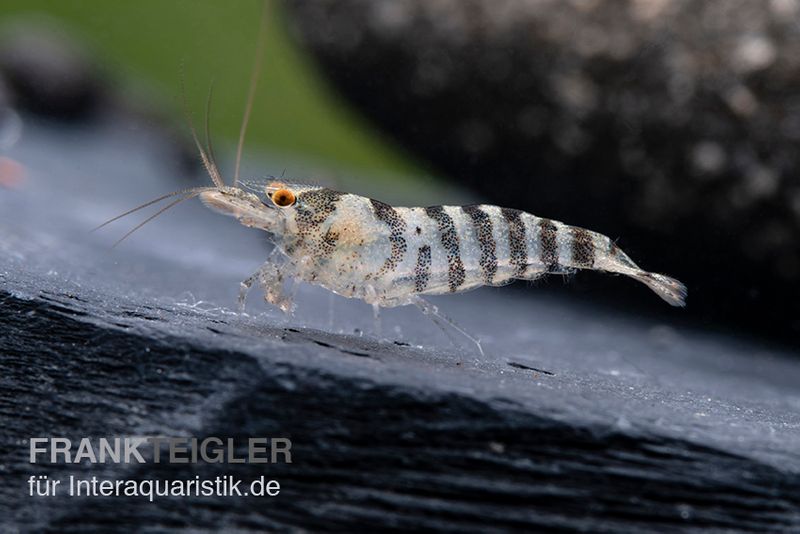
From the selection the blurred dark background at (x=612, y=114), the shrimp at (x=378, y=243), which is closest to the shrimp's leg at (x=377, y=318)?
the shrimp at (x=378, y=243)

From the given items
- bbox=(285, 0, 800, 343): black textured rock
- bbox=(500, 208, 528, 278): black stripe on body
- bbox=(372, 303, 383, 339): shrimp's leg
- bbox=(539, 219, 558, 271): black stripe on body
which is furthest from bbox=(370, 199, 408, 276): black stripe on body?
bbox=(285, 0, 800, 343): black textured rock

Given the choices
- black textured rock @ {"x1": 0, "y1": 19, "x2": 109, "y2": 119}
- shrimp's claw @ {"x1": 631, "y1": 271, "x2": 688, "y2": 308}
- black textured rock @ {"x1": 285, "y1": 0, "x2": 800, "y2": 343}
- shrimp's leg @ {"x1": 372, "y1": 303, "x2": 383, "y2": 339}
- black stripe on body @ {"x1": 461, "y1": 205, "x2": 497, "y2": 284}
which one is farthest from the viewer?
black textured rock @ {"x1": 0, "y1": 19, "x2": 109, "y2": 119}

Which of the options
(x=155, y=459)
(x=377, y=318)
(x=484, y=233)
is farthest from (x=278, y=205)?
(x=155, y=459)

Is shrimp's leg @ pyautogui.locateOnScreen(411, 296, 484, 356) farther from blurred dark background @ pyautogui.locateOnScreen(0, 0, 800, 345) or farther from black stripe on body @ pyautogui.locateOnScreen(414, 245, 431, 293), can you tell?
blurred dark background @ pyautogui.locateOnScreen(0, 0, 800, 345)

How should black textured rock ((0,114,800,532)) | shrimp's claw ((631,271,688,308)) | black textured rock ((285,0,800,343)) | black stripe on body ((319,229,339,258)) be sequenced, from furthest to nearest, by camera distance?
black textured rock ((285,0,800,343)) → shrimp's claw ((631,271,688,308)) → black stripe on body ((319,229,339,258)) → black textured rock ((0,114,800,532))

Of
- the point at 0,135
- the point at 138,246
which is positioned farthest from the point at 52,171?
the point at 138,246

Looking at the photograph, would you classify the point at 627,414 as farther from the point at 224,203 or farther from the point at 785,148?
the point at 785,148

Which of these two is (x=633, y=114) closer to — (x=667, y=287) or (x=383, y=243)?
(x=667, y=287)

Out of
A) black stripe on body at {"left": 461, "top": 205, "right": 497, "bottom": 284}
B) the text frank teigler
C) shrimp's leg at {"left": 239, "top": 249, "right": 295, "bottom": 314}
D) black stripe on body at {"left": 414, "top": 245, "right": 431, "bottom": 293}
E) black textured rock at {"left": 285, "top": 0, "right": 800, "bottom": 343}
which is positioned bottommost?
the text frank teigler
